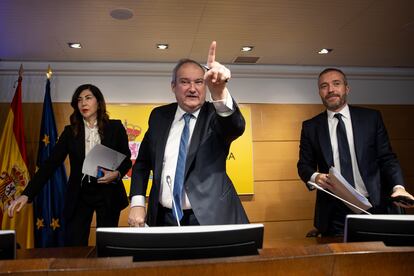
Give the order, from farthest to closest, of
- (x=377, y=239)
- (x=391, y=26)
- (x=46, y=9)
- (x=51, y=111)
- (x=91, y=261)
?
1. (x=51, y=111)
2. (x=391, y=26)
3. (x=46, y=9)
4. (x=377, y=239)
5. (x=91, y=261)

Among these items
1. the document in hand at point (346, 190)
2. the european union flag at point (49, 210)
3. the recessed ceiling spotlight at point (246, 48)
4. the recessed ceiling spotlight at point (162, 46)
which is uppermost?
the recessed ceiling spotlight at point (246, 48)

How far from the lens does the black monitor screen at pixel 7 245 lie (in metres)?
0.85

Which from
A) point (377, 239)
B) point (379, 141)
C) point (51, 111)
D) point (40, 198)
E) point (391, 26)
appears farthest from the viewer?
point (51, 111)

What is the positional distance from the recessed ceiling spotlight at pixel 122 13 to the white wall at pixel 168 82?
3.78ft

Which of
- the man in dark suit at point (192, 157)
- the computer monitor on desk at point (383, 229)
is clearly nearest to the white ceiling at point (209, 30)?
the man in dark suit at point (192, 157)

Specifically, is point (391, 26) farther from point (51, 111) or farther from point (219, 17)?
point (51, 111)

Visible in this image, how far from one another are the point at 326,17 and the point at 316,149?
131cm

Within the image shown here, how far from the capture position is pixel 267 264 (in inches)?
26.9

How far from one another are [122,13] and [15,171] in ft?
6.51

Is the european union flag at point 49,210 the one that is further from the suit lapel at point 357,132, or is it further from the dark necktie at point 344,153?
the suit lapel at point 357,132

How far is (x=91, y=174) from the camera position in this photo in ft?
7.45

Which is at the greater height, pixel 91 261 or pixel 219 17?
pixel 219 17

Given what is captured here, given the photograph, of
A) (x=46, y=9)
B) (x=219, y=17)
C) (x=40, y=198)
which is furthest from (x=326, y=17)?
(x=40, y=198)

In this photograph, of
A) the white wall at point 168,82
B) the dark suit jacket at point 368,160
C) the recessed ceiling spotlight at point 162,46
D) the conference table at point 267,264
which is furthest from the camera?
the white wall at point 168,82
